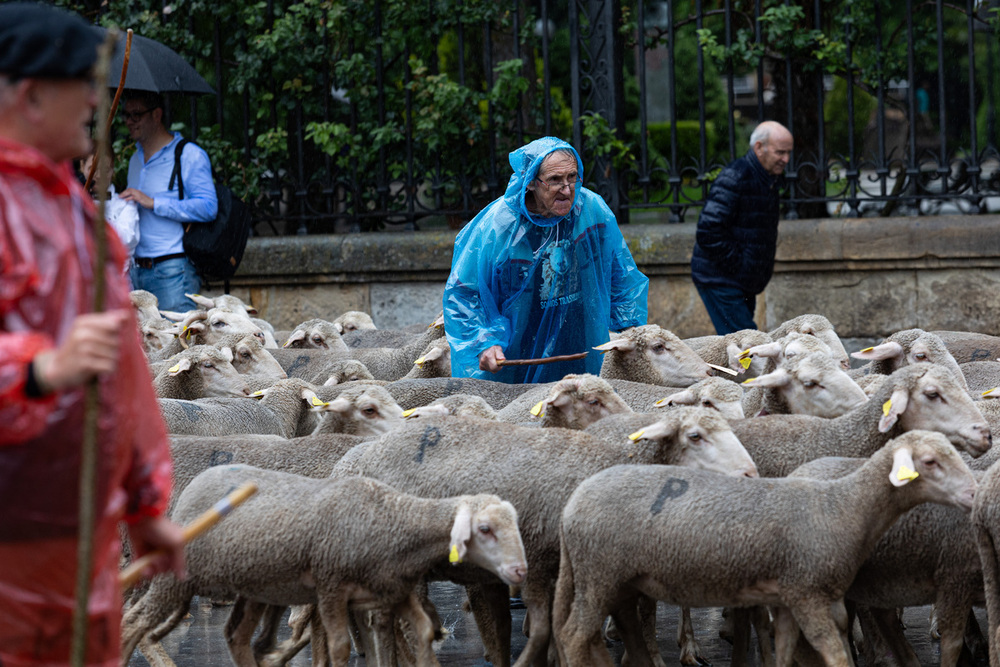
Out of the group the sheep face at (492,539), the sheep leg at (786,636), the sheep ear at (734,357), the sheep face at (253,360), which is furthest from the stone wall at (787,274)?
the sheep face at (492,539)

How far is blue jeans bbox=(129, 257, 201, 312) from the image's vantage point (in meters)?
8.98

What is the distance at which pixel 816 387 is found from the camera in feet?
18.3

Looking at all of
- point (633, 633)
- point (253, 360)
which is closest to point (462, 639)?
point (633, 633)

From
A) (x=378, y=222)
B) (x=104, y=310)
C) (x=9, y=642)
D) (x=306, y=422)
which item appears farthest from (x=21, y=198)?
(x=378, y=222)

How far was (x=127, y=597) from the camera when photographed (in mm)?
4727

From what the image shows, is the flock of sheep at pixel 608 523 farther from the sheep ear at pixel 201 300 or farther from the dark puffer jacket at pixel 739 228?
the sheep ear at pixel 201 300

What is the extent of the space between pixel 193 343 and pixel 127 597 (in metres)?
3.42

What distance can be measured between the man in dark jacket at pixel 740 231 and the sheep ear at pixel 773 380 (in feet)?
9.53

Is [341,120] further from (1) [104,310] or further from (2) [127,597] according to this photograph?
(1) [104,310]

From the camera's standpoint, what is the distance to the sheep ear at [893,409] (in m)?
4.61

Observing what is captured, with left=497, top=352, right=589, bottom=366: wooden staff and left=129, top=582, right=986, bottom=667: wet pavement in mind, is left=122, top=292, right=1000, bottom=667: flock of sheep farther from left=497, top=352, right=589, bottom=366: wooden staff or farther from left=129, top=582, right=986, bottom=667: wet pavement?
left=497, top=352, right=589, bottom=366: wooden staff

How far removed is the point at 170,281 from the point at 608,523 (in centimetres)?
576

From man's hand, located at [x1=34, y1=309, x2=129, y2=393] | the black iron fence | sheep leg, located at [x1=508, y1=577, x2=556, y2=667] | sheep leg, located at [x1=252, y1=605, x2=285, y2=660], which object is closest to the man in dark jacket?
the black iron fence

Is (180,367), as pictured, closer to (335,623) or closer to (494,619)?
(494,619)
